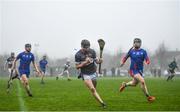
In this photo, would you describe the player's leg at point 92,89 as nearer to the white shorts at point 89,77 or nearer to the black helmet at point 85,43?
the white shorts at point 89,77

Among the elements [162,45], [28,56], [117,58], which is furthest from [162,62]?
[28,56]

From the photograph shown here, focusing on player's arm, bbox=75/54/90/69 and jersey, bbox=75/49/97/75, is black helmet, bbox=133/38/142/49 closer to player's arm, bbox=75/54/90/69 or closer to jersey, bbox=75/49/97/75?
jersey, bbox=75/49/97/75

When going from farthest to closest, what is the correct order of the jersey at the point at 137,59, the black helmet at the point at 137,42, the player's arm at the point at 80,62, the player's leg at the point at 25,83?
the player's leg at the point at 25,83
the jersey at the point at 137,59
the black helmet at the point at 137,42
the player's arm at the point at 80,62

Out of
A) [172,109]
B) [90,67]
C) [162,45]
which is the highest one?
[162,45]

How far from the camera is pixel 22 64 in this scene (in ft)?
63.3

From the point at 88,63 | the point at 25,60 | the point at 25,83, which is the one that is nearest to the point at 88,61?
the point at 88,63

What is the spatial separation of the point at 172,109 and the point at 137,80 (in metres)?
3.34

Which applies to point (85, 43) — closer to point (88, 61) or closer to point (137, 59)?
point (88, 61)

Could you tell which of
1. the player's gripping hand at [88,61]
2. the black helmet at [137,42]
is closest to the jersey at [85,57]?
the player's gripping hand at [88,61]

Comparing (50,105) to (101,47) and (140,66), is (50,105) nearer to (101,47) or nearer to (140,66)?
(101,47)

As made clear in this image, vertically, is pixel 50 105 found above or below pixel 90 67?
below

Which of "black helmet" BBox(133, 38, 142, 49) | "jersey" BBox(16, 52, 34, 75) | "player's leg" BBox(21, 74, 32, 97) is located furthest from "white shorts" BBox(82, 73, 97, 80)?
"jersey" BBox(16, 52, 34, 75)

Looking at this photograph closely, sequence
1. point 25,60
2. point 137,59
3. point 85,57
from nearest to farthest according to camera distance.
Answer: point 85,57
point 137,59
point 25,60

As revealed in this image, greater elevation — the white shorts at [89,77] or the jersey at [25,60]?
the jersey at [25,60]
